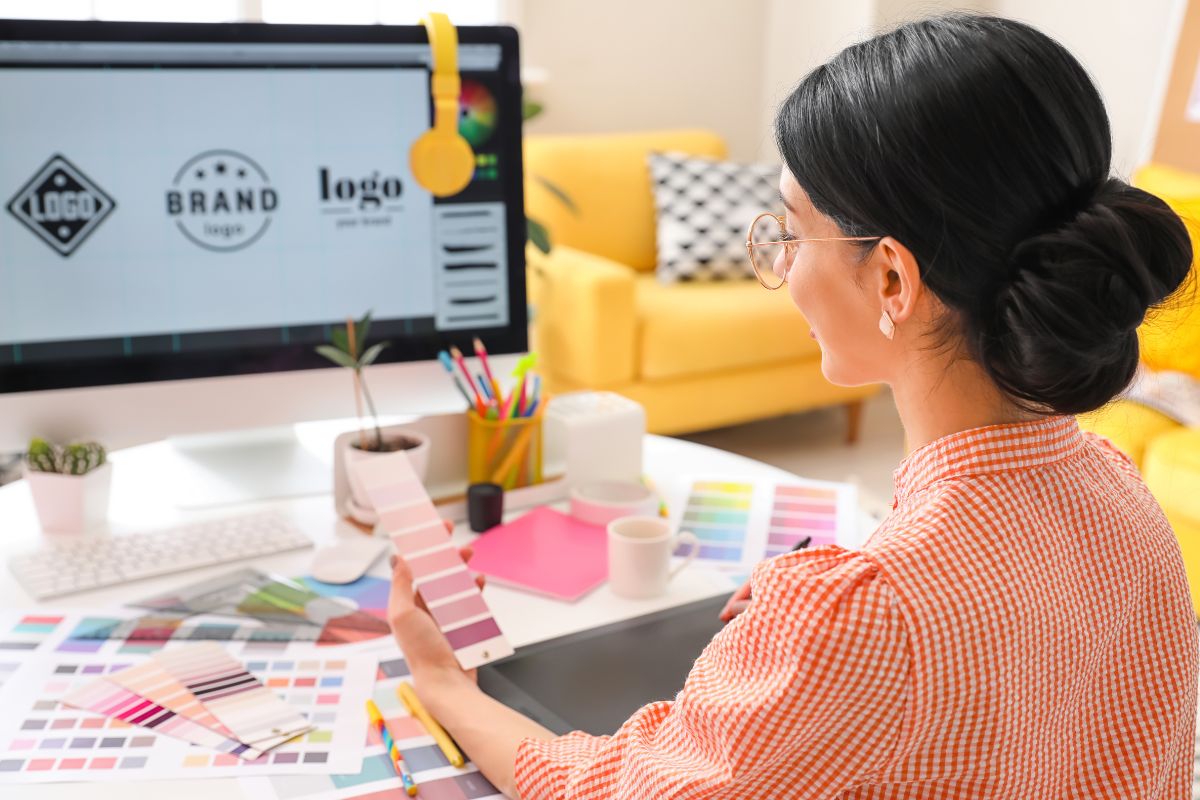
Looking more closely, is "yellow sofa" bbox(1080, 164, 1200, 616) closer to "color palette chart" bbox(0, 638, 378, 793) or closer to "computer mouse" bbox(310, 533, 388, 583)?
"computer mouse" bbox(310, 533, 388, 583)

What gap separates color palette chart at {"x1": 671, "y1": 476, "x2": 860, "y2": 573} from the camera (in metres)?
1.24

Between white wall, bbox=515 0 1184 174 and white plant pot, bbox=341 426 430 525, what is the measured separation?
2.61 metres

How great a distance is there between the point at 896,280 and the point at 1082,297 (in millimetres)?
114

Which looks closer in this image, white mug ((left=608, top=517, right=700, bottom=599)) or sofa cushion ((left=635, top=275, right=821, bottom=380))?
white mug ((left=608, top=517, right=700, bottom=599))

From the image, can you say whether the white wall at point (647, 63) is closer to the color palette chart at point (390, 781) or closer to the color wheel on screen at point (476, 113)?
the color wheel on screen at point (476, 113)

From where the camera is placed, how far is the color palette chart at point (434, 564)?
98 centimetres

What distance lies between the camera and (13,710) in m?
0.90

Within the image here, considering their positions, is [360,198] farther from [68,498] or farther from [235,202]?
[68,498]

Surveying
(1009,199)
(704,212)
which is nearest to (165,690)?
(1009,199)

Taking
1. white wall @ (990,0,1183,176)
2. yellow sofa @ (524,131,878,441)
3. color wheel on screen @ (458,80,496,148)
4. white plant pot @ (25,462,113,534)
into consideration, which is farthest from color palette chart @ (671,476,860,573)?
white wall @ (990,0,1183,176)

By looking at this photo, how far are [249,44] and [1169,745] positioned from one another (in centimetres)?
110

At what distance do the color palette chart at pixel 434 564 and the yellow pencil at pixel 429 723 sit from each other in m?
0.05

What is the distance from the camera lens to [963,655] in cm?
60

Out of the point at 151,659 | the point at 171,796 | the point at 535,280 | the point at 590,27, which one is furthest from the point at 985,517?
the point at 590,27
